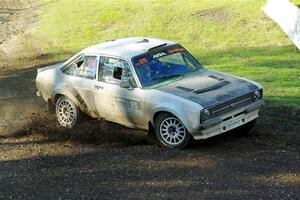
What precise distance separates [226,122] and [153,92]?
4.55 ft

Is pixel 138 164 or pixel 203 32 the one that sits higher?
pixel 203 32

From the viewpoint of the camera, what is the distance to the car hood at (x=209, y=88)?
29.6 ft

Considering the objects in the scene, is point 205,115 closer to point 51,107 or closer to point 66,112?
→ point 66,112

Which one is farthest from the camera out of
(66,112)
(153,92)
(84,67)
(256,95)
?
(66,112)

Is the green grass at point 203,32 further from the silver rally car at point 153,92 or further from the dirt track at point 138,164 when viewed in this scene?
the dirt track at point 138,164

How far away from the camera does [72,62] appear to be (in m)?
11.1

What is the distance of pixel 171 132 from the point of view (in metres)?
9.36

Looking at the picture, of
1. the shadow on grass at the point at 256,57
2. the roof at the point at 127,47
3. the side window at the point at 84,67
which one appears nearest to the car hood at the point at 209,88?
the roof at the point at 127,47

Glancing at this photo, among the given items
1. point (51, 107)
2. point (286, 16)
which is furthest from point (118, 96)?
point (286, 16)

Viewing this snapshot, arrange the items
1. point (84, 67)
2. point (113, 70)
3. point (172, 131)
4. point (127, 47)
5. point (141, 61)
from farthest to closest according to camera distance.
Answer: point (84, 67) → point (127, 47) → point (113, 70) → point (141, 61) → point (172, 131)

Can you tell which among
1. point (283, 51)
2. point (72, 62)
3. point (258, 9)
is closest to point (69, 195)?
point (72, 62)

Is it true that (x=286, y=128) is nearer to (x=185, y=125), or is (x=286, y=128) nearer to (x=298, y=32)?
(x=185, y=125)

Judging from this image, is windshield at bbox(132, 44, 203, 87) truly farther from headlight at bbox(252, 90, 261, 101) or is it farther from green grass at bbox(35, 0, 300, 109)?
green grass at bbox(35, 0, 300, 109)

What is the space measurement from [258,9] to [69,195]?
681 inches
